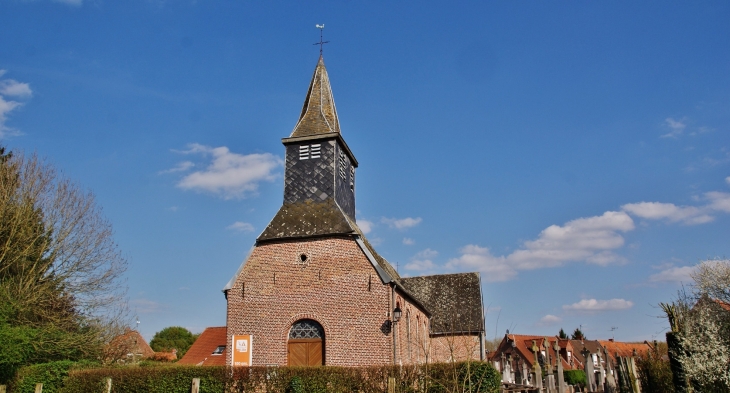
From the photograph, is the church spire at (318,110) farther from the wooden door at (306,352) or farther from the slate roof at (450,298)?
the slate roof at (450,298)

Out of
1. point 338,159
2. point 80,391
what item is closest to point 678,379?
point 338,159

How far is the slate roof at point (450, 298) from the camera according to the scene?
28.9 meters

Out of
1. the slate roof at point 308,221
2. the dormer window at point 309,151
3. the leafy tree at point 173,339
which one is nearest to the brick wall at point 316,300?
the slate roof at point 308,221

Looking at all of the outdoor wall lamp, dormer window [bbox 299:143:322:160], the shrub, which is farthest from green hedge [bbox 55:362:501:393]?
the shrub

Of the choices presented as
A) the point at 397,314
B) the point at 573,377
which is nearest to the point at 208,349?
the point at 397,314

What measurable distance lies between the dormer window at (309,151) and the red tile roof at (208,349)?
1694cm

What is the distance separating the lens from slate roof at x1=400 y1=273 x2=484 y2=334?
28875 mm

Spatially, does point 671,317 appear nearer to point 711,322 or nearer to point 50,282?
point 711,322

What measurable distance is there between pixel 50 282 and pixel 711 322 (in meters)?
23.4

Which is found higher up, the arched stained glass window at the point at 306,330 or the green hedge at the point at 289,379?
the arched stained glass window at the point at 306,330

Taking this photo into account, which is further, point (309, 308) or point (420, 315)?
point (420, 315)

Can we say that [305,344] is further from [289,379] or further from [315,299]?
[289,379]

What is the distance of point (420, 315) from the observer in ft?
81.5

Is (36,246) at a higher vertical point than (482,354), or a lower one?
higher
